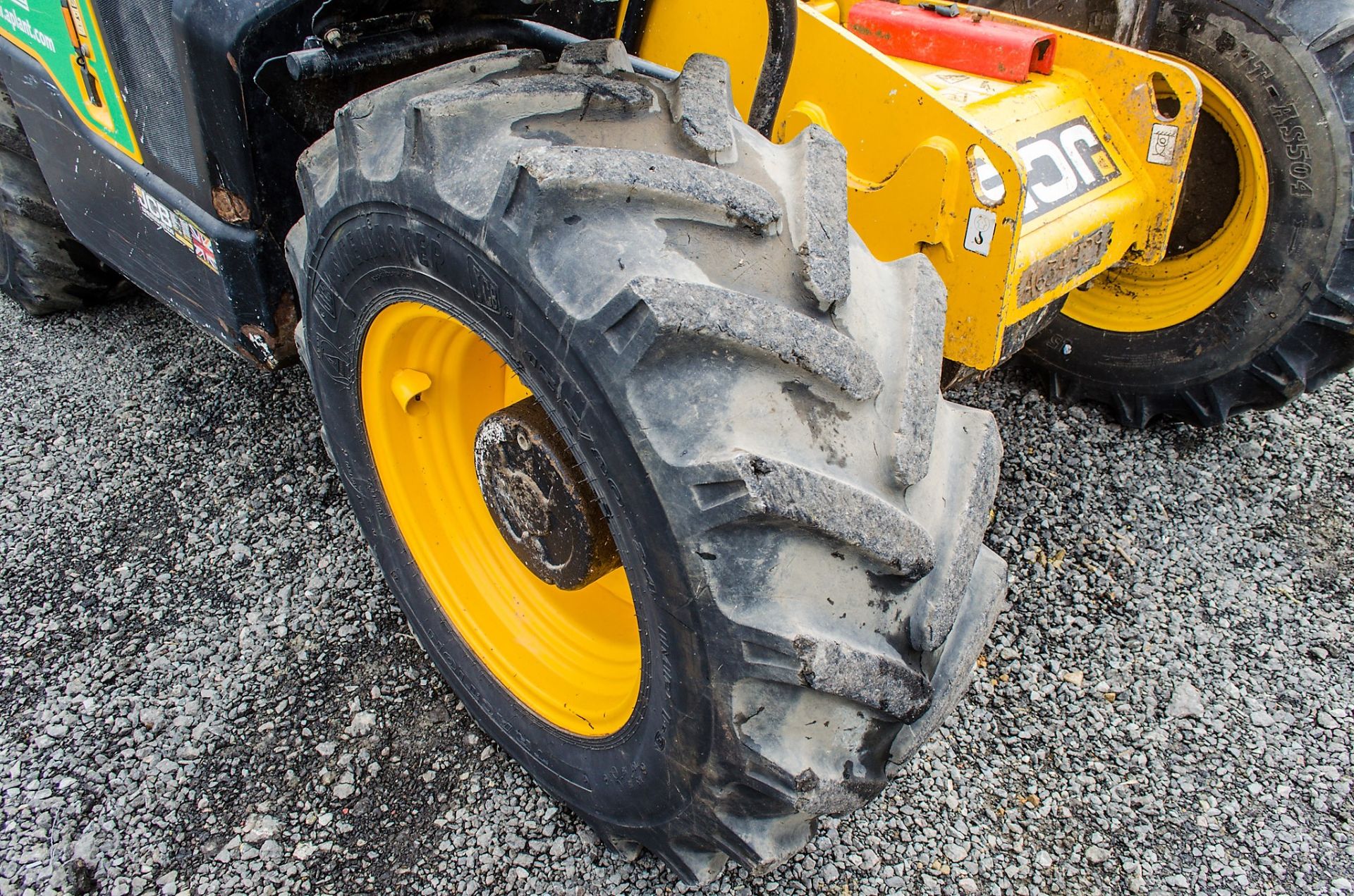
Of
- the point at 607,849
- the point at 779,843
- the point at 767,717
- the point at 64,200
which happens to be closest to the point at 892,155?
the point at 767,717

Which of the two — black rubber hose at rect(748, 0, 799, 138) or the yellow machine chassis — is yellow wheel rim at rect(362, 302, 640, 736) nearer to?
black rubber hose at rect(748, 0, 799, 138)

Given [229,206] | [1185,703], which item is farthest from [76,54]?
[1185,703]

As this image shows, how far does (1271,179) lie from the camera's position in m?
2.31

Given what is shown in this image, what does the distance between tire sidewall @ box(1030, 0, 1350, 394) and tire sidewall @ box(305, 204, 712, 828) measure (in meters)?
1.96

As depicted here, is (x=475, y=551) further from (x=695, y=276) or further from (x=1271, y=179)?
(x=1271, y=179)

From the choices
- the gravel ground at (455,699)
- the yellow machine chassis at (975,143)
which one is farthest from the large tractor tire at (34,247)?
the yellow machine chassis at (975,143)

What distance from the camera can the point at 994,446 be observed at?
51.9 inches


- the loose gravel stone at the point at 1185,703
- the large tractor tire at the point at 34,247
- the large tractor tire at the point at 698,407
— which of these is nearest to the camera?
the large tractor tire at the point at 698,407

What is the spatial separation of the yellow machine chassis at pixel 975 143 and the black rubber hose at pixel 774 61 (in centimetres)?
10

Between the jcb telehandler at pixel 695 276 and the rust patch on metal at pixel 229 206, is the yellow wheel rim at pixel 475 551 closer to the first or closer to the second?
the jcb telehandler at pixel 695 276

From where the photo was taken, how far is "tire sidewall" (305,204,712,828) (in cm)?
116

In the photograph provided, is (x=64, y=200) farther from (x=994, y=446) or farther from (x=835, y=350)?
(x=994, y=446)

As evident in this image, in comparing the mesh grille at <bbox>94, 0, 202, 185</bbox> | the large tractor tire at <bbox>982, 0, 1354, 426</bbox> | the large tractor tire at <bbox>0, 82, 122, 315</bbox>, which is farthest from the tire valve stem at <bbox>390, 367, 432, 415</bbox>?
the large tractor tire at <bbox>982, 0, 1354, 426</bbox>

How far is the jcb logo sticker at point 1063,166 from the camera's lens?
75.8 inches
